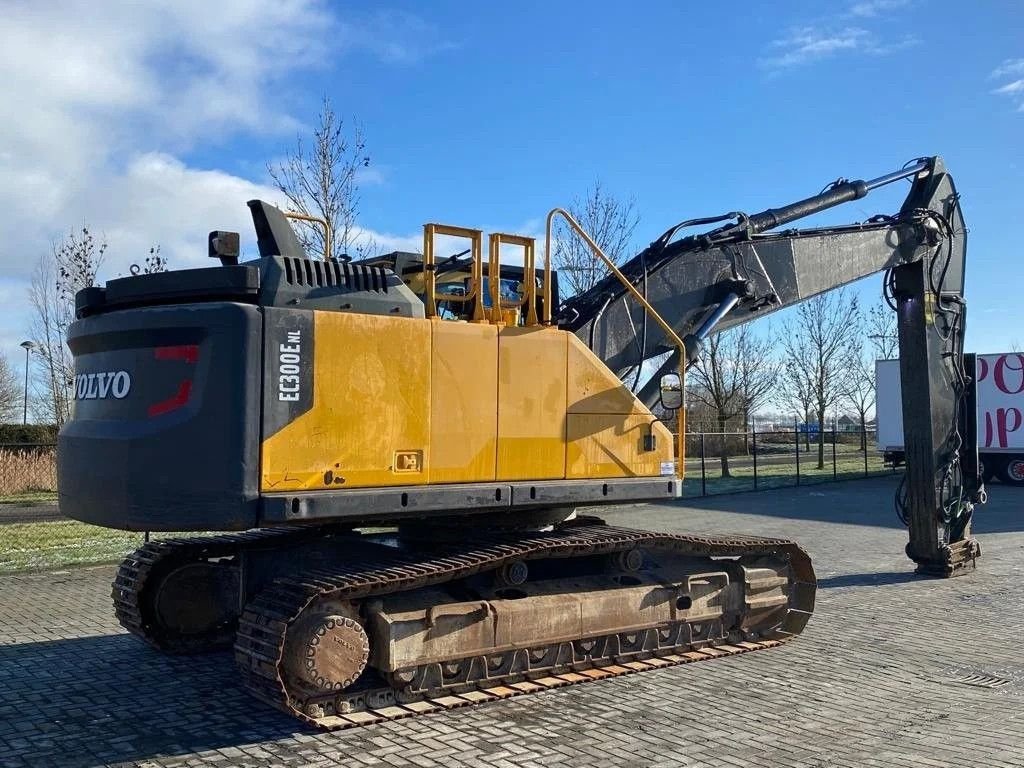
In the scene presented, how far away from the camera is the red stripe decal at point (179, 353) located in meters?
5.65

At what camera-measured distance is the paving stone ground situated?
5.52m

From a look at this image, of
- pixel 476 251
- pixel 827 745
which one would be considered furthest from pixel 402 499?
pixel 827 745

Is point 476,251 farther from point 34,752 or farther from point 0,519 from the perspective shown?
point 0,519

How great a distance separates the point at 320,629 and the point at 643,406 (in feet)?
10.0

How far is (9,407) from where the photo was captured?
51312 millimetres

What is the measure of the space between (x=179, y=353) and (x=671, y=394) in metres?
3.51

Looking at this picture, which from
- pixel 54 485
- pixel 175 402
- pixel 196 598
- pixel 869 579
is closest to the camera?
pixel 175 402

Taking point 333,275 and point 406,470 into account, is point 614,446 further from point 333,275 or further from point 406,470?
point 333,275

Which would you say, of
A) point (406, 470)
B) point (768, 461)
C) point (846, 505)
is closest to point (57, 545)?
point (406, 470)

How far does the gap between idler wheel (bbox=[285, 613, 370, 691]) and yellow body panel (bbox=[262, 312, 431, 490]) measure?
87cm

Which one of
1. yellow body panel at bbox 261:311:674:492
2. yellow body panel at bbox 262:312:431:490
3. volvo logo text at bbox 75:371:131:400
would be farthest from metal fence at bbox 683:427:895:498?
volvo logo text at bbox 75:371:131:400

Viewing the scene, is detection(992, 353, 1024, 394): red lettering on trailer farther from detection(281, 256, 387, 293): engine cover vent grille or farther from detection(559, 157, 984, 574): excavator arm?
detection(281, 256, 387, 293): engine cover vent grille

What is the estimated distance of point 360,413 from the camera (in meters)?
5.98

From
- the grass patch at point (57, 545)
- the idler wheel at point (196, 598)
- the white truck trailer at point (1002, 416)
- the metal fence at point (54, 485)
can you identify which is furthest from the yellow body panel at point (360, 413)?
the white truck trailer at point (1002, 416)
